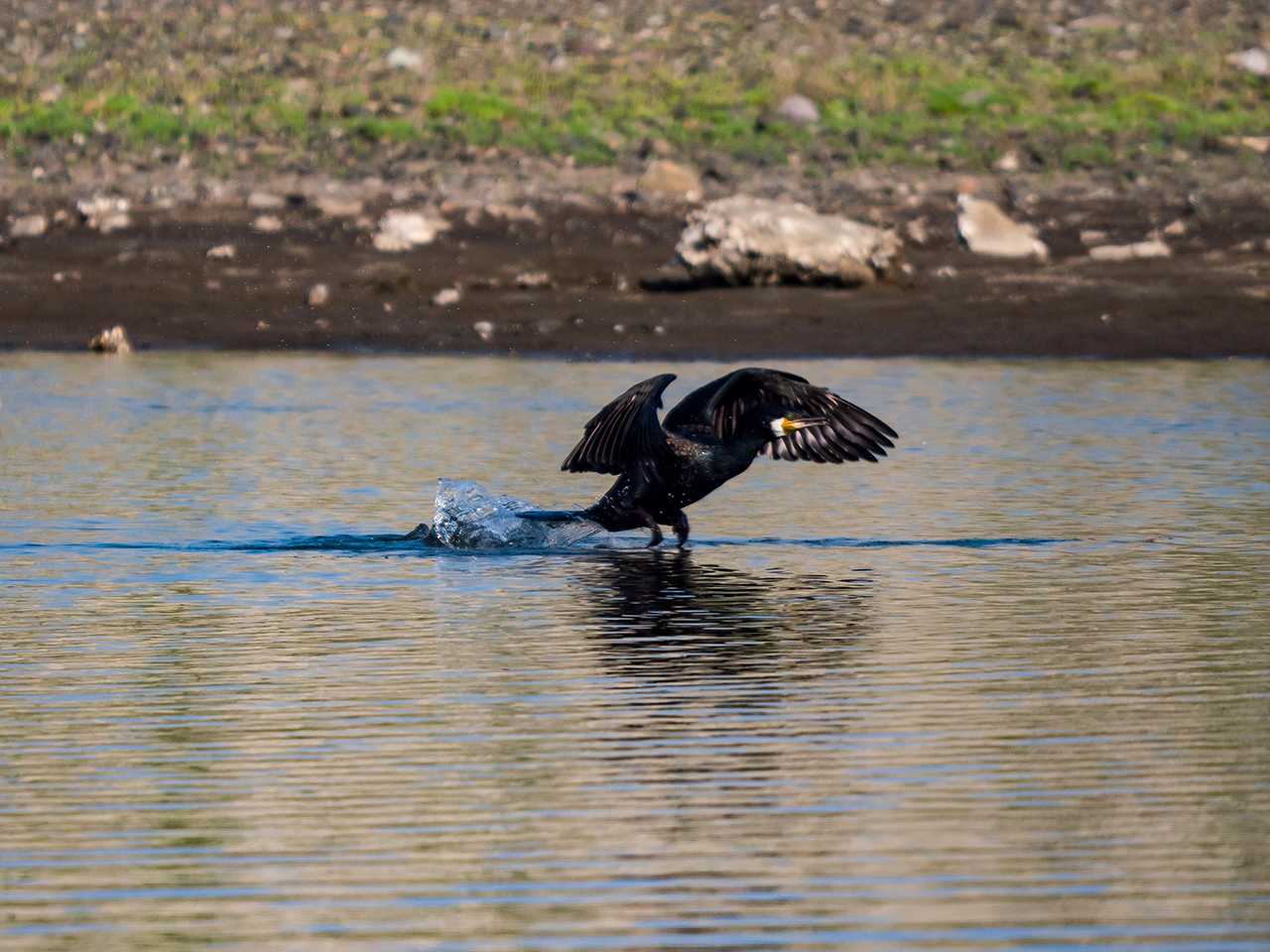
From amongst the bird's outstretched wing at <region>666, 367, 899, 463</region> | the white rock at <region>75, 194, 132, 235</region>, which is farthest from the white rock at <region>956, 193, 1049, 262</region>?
the bird's outstretched wing at <region>666, 367, 899, 463</region>

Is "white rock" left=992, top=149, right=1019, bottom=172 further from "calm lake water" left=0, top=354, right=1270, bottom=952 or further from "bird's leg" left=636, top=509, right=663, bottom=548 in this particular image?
"bird's leg" left=636, top=509, right=663, bottom=548

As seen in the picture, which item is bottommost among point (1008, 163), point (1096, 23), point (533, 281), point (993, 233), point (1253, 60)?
point (533, 281)

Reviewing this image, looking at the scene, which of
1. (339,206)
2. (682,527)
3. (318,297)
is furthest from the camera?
(339,206)

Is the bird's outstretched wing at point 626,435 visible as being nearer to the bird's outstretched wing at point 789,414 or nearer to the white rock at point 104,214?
the bird's outstretched wing at point 789,414

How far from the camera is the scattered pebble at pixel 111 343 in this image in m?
21.1

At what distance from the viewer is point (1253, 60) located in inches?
1120

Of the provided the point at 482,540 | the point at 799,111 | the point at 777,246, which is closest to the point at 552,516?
the point at 482,540

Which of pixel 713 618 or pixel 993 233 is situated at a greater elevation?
pixel 993 233

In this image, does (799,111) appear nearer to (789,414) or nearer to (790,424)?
(789,414)

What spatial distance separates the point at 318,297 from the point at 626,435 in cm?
1041

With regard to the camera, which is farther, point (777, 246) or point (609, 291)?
point (609, 291)

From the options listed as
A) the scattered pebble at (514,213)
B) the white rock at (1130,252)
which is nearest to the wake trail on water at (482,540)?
the white rock at (1130,252)

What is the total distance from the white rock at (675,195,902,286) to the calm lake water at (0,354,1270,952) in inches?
240

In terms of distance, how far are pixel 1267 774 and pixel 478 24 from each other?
23784 millimetres
